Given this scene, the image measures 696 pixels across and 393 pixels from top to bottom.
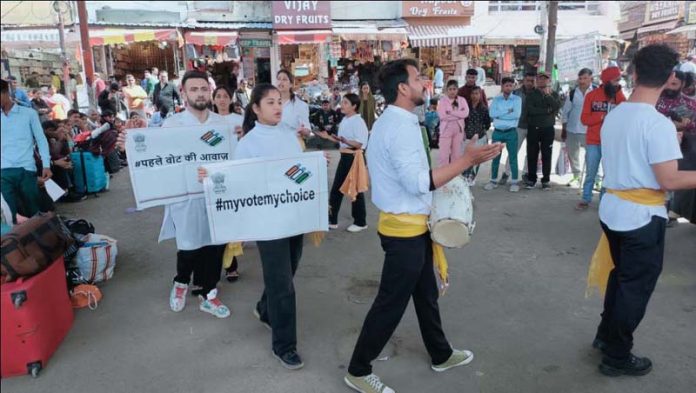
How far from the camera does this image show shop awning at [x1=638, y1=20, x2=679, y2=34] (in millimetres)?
21484

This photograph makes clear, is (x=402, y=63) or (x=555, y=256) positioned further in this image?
(x=555, y=256)

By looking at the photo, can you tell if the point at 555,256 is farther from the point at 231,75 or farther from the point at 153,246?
the point at 231,75

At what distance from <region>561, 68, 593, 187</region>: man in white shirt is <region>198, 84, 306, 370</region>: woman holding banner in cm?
543

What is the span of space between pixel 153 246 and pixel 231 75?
488 inches

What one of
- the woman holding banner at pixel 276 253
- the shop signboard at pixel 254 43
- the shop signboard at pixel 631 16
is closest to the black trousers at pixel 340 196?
the woman holding banner at pixel 276 253

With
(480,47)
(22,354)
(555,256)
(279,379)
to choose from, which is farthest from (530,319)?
(480,47)

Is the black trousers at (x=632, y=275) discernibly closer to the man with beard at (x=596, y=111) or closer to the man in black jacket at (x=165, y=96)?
the man with beard at (x=596, y=111)

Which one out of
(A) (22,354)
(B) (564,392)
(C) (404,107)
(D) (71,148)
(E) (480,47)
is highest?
(E) (480,47)

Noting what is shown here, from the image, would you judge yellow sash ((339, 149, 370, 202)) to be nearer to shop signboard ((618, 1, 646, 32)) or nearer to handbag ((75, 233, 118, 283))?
handbag ((75, 233, 118, 283))

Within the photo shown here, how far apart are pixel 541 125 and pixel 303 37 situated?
1065 centimetres

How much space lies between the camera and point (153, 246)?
571cm

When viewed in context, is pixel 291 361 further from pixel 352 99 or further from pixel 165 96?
pixel 165 96

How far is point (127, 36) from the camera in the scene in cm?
1499

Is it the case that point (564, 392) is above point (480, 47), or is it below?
below
